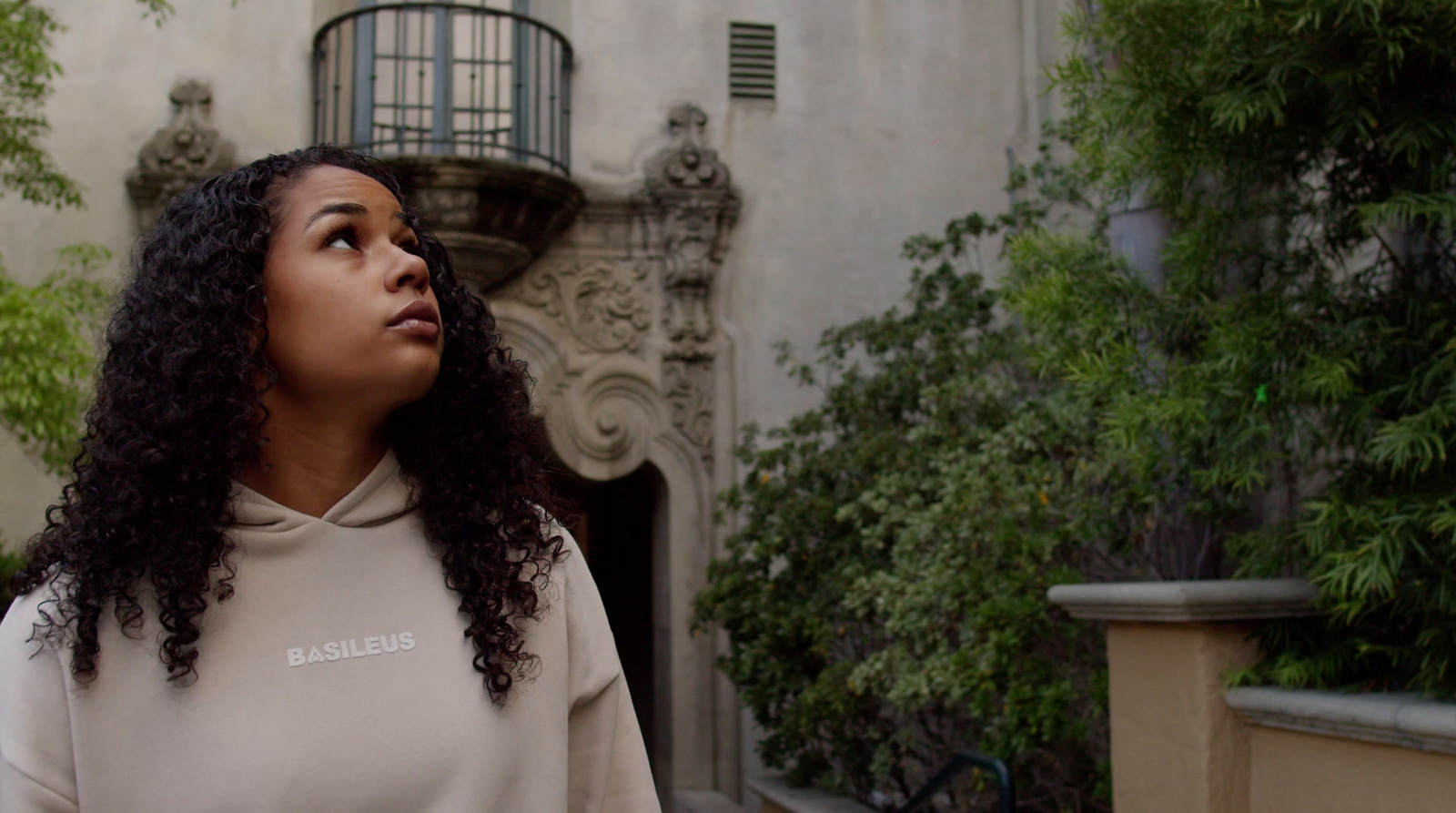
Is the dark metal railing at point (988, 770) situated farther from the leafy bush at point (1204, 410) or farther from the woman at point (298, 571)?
the woman at point (298, 571)

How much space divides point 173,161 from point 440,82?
1.84m

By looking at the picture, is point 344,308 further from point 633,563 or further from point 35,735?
point 633,563

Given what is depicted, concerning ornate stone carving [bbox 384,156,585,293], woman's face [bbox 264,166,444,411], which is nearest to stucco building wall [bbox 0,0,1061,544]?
ornate stone carving [bbox 384,156,585,293]

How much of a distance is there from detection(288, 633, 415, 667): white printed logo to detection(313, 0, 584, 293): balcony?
7.73m

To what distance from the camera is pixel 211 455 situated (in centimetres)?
160

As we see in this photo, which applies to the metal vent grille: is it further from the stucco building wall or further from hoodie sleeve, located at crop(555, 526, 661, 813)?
hoodie sleeve, located at crop(555, 526, 661, 813)

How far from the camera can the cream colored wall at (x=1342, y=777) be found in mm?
3320

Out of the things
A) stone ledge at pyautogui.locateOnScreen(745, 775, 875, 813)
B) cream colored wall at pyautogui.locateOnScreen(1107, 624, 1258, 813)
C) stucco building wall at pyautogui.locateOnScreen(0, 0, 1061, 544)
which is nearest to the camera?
cream colored wall at pyautogui.locateOnScreen(1107, 624, 1258, 813)

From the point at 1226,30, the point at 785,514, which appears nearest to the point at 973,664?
the point at 785,514

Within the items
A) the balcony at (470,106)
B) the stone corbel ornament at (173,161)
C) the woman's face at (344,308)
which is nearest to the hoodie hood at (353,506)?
the woman's face at (344,308)

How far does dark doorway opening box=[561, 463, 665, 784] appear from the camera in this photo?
34.1 ft

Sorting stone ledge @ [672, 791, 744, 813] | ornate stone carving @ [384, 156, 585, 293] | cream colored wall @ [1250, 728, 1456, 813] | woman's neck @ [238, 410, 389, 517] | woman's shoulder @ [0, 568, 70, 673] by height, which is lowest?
stone ledge @ [672, 791, 744, 813]

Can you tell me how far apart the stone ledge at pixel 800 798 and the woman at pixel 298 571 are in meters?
5.62

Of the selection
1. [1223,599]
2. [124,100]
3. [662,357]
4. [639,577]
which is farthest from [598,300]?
[1223,599]
